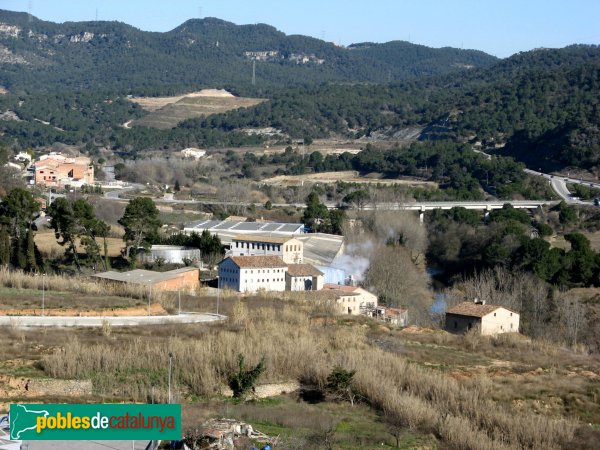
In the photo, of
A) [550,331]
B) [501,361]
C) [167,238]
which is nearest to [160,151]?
[167,238]

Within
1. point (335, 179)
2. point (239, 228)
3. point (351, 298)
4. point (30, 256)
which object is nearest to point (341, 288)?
point (351, 298)

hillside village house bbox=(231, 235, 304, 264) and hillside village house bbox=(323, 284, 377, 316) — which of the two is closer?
hillside village house bbox=(323, 284, 377, 316)

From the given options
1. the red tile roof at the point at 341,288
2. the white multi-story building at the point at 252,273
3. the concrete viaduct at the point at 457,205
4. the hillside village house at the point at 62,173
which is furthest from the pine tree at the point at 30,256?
the hillside village house at the point at 62,173

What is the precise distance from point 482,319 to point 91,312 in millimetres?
11697

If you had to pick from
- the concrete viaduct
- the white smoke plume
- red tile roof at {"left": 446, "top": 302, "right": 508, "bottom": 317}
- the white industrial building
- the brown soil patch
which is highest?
the brown soil patch

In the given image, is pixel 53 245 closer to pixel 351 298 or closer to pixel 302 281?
pixel 302 281

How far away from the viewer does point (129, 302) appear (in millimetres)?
27484

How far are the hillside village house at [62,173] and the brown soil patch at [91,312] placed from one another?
42.5 meters

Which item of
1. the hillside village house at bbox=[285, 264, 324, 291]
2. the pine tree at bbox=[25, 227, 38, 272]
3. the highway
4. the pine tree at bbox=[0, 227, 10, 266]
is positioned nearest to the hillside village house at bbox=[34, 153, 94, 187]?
the highway

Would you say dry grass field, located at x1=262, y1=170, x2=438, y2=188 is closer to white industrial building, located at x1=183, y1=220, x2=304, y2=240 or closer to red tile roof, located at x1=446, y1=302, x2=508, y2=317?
white industrial building, located at x1=183, y1=220, x2=304, y2=240

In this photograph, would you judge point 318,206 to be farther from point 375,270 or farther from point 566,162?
point 566,162

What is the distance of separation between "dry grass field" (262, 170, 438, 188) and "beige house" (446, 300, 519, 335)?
4119 cm

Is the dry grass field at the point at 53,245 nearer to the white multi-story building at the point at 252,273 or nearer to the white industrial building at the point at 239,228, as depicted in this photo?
the white industrial building at the point at 239,228

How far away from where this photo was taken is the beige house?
102 ft
